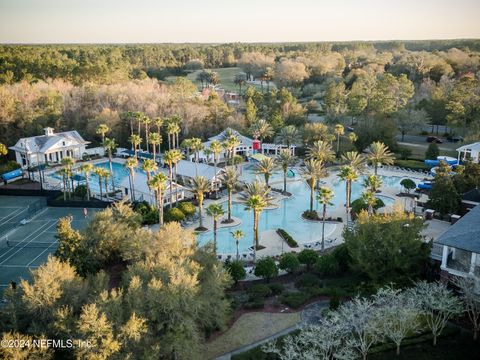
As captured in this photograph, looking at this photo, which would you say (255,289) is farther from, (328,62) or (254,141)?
(328,62)

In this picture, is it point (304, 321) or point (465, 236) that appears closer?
point (304, 321)

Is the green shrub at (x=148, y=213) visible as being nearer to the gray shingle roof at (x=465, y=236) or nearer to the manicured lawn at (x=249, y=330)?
the manicured lawn at (x=249, y=330)

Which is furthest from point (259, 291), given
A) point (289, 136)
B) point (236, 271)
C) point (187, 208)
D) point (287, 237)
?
point (289, 136)

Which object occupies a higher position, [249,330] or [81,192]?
[81,192]

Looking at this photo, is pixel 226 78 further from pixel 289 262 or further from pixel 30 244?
pixel 289 262

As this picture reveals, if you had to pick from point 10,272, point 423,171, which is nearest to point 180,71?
point 423,171

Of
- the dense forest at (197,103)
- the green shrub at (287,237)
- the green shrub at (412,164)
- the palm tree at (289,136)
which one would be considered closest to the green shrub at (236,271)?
the green shrub at (287,237)

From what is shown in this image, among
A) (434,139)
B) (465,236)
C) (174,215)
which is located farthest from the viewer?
(434,139)
